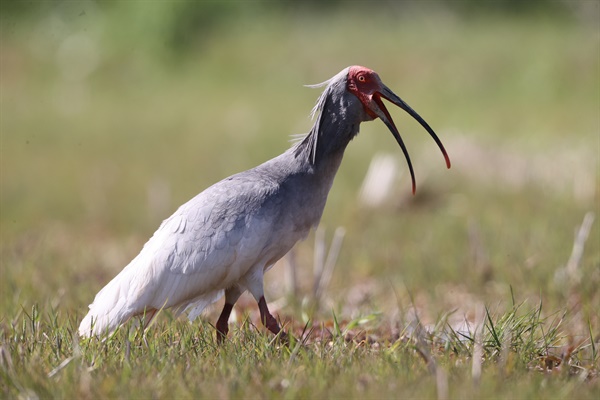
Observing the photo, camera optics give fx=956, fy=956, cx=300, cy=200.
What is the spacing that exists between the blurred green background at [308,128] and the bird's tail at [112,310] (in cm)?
138

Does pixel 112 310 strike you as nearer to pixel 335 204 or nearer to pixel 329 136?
pixel 329 136

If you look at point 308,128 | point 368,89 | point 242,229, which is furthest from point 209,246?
point 308,128

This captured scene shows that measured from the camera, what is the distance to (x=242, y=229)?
209 inches

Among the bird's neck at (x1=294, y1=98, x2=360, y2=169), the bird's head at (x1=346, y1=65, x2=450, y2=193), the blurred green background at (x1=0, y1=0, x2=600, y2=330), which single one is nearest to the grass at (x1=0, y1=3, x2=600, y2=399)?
the blurred green background at (x1=0, y1=0, x2=600, y2=330)

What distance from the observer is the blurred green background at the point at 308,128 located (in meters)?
8.77

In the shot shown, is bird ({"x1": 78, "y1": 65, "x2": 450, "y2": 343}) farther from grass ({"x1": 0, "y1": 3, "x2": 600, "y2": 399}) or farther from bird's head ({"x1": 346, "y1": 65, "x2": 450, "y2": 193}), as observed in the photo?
grass ({"x1": 0, "y1": 3, "x2": 600, "y2": 399})

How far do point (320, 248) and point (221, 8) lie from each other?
66.0ft

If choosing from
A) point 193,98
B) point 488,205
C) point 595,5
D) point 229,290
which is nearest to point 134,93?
point 193,98

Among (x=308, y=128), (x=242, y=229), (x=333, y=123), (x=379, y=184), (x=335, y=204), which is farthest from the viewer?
(x=308, y=128)

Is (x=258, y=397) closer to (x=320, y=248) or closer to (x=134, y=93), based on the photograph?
(x=320, y=248)

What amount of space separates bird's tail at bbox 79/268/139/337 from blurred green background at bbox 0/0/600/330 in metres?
1.38

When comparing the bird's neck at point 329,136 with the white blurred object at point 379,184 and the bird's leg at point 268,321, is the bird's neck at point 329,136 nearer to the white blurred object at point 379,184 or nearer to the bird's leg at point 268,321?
the bird's leg at point 268,321

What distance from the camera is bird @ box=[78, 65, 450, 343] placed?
5340 millimetres

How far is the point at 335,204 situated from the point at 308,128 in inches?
204
